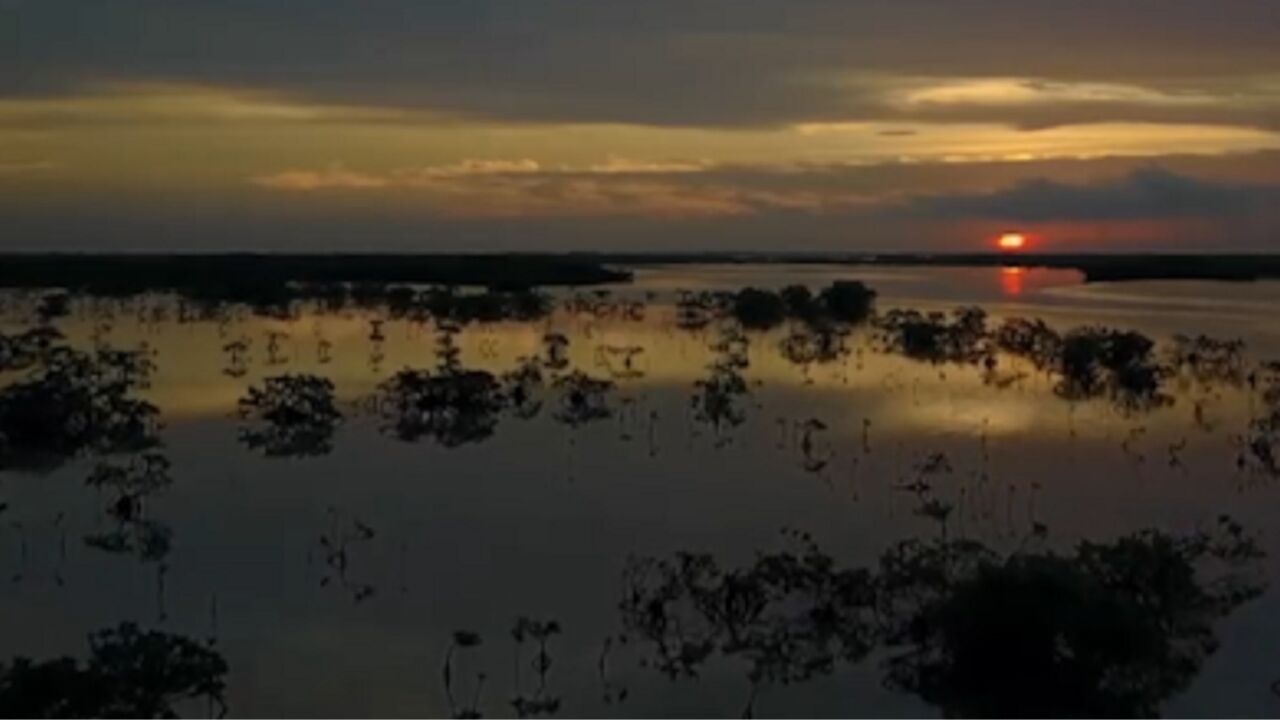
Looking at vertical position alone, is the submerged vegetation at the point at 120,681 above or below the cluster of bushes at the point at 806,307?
below

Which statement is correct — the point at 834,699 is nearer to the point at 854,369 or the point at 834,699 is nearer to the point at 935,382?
the point at 935,382

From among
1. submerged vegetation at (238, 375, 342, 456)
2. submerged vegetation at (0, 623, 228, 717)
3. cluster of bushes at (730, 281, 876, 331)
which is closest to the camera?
submerged vegetation at (0, 623, 228, 717)

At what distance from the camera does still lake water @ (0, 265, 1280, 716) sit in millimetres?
8641

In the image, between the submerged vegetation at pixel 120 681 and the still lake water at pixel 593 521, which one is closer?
the submerged vegetation at pixel 120 681

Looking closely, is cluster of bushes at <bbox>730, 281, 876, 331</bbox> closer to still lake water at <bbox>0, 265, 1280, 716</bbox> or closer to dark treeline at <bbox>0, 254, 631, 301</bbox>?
still lake water at <bbox>0, 265, 1280, 716</bbox>

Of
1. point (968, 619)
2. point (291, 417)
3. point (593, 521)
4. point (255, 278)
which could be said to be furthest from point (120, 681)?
point (255, 278)

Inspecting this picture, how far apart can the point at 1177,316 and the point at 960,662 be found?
97.9 ft

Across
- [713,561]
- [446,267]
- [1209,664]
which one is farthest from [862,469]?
[446,267]

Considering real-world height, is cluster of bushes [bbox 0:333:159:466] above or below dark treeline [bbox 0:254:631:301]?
below

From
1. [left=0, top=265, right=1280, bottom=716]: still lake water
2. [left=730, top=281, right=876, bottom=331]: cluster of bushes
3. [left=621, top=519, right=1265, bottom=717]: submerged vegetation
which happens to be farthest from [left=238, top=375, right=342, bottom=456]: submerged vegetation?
[left=730, top=281, right=876, bottom=331]: cluster of bushes

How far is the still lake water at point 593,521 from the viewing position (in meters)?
8.64

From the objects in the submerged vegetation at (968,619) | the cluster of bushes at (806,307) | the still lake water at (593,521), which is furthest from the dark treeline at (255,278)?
the submerged vegetation at (968,619)

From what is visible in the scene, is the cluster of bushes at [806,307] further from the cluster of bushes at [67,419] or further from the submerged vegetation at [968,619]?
the submerged vegetation at [968,619]

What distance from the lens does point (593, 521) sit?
12.8 m
